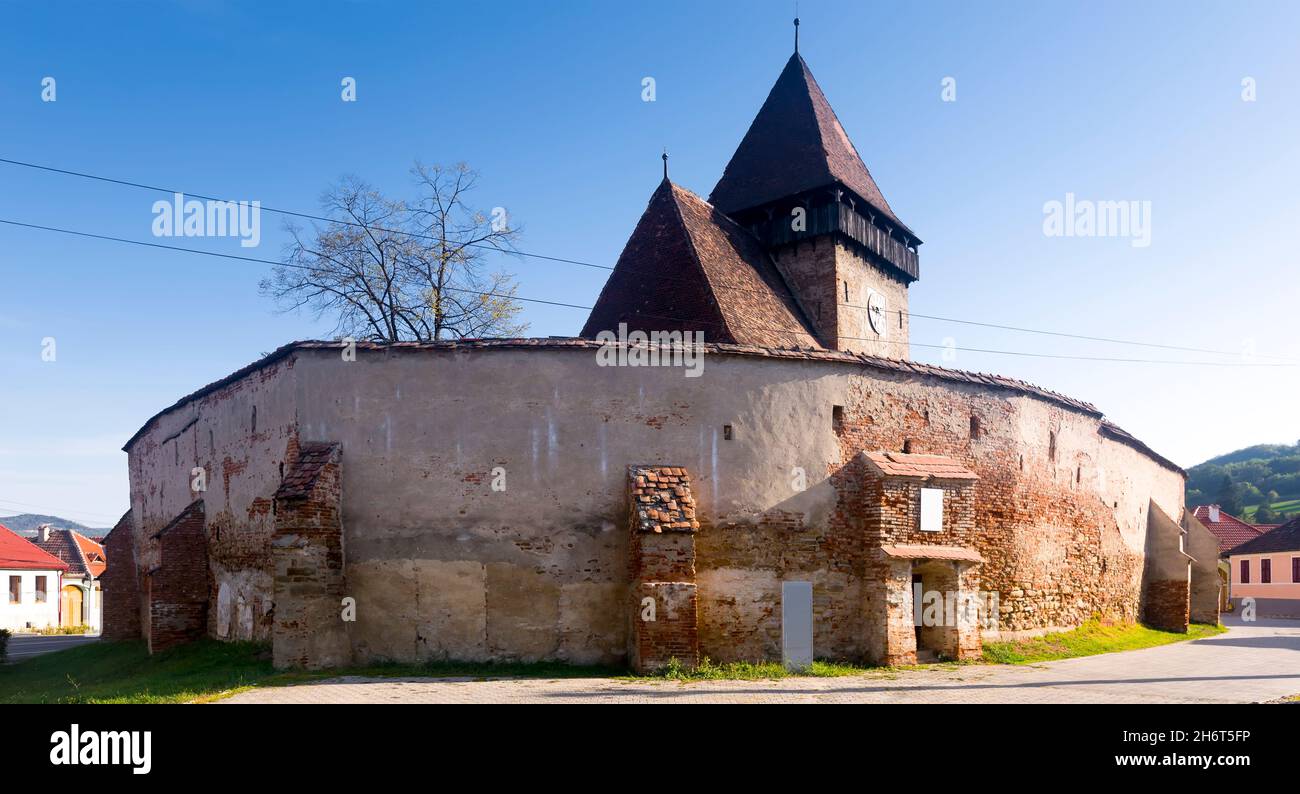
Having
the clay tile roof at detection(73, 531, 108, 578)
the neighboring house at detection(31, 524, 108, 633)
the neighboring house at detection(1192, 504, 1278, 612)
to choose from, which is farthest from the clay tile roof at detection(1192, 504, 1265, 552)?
the clay tile roof at detection(73, 531, 108, 578)

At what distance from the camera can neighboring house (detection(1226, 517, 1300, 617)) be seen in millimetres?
37500

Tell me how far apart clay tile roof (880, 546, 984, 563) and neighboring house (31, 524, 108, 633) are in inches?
1778

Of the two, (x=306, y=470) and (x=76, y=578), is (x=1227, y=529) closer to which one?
(x=306, y=470)

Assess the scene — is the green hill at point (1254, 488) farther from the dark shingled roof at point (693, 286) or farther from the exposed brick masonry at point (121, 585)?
the exposed brick masonry at point (121, 585)

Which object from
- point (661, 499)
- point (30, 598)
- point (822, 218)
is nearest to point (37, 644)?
point (30, 598)

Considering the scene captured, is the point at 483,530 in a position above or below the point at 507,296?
below

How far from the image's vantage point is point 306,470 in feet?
42.8

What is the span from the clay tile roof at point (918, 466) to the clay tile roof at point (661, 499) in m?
3.71

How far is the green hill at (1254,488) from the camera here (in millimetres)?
75500

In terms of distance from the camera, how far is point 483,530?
13.4 meters

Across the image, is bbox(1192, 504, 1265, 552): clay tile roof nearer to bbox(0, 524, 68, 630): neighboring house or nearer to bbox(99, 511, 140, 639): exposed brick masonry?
bbox(99, 511, 140, 639): exposed brick masonry
